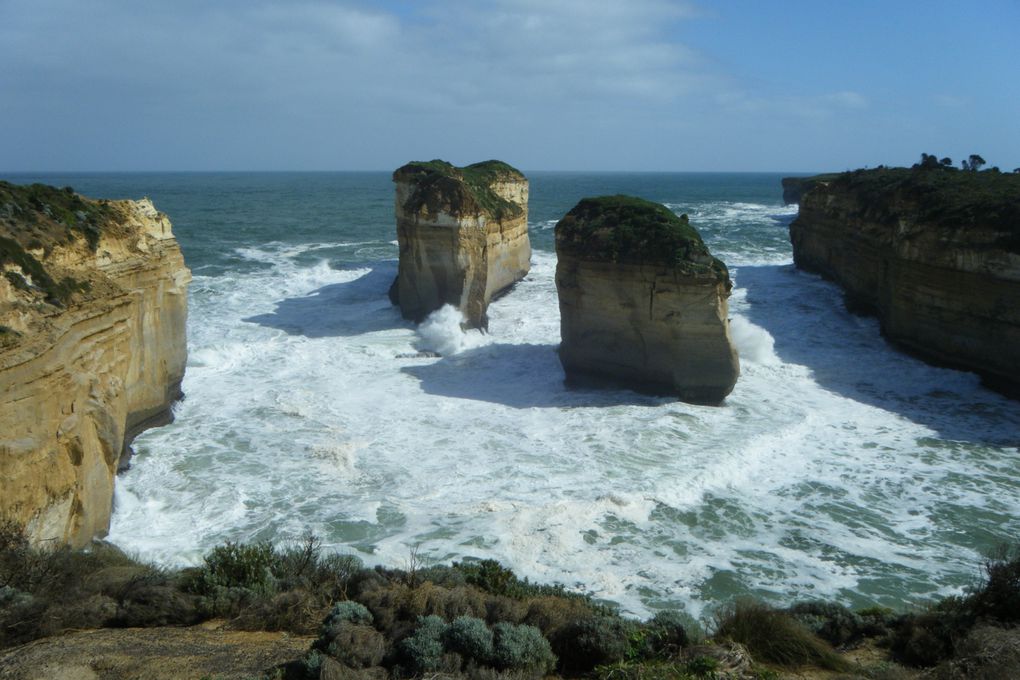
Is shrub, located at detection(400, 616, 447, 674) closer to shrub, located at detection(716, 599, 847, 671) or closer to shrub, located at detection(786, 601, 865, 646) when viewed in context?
shrub, located at detection(716, 599, 847, 671)

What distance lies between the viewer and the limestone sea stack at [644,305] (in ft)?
54.2

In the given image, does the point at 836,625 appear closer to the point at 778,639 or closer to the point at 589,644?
the point at 778,639

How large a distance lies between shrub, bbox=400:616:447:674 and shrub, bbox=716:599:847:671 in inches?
101

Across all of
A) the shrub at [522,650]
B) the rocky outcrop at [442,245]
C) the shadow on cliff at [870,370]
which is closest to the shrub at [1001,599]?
the shrub at [522,650]

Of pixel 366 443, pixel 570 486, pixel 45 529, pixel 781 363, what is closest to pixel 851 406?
pixel 781 363

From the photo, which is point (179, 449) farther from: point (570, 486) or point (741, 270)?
point (741, 270)

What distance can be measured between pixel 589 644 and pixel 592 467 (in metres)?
7.05

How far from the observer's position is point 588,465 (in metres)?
13.6

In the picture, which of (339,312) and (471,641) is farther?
(339,312)

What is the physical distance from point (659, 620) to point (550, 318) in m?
18.7

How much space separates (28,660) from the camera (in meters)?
6.09

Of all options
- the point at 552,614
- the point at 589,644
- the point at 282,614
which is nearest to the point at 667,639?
the point at 589,644

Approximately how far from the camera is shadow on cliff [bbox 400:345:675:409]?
17000mm

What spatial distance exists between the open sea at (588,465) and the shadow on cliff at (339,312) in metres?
0.25
